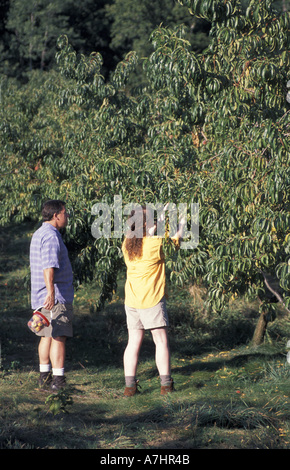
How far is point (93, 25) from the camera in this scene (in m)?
32.7

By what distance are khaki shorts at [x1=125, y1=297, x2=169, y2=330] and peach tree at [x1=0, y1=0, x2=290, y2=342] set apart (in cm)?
54

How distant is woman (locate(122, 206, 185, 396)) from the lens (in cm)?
517

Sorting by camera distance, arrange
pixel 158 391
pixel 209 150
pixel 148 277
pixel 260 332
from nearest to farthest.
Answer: pixel 148 277, pixel 158 391, pixel 209 150, pixel 260 332

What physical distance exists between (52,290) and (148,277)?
854 millimetres

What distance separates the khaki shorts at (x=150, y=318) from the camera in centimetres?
515

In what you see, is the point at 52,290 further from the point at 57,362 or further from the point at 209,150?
the point at 209,150

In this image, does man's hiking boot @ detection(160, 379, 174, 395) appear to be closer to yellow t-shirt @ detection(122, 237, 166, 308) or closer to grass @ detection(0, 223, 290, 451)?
grass @ detection(0, 223, 290, 451)

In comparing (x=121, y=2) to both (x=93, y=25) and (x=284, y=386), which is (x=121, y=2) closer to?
(x=93, y=25)

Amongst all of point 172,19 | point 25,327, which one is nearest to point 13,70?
point 172,19

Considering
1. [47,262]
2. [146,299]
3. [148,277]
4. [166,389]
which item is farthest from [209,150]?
[166,389]

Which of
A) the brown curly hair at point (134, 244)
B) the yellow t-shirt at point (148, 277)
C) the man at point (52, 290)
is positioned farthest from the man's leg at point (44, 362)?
the brown curly hair at point (134, 244)

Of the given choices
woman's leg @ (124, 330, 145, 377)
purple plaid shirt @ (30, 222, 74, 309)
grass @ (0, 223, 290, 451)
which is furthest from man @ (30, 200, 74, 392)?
woman's leg @ (124, 330, 145, 377)

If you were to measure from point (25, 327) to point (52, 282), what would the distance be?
444cm

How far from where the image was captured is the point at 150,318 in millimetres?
5164
